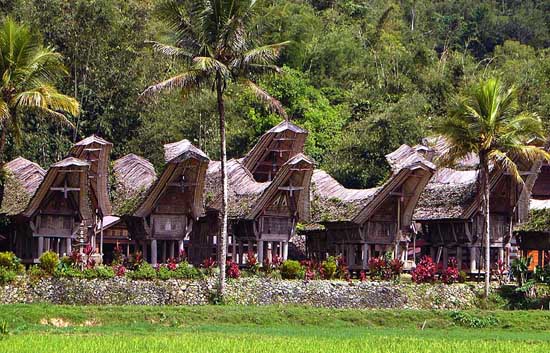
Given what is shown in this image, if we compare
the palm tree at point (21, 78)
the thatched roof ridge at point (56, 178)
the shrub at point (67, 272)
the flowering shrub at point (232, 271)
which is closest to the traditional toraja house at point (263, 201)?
the flowering shrub at point (232, 271)

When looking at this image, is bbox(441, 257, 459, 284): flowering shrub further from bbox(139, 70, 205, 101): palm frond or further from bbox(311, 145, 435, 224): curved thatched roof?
bbox(139, 70, 205, 101): palm frond

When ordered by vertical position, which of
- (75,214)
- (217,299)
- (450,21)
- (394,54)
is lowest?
(217,299)

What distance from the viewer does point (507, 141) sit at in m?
37.5

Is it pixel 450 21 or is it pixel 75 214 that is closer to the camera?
pixel 75 214

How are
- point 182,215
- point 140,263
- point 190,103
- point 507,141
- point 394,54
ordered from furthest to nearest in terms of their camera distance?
point 394,54 < point 190,103 < point 182,215 < point 507,141 < point 140,263

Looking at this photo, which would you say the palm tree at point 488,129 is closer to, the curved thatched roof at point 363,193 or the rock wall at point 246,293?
the curved thatched roof at point 363,193

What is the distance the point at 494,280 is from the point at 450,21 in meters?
55.5

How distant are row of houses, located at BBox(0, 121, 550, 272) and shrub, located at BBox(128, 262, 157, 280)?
4.82 metres

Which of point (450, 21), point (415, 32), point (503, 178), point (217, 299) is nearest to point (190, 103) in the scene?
point (503, 178)

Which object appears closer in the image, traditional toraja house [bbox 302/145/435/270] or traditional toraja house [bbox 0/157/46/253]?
traditional toraja house [bbox 0/157/46/253]

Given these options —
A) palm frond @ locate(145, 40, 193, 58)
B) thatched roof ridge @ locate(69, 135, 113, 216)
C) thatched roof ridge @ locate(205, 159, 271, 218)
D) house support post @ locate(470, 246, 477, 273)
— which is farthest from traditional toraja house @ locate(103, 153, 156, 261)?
house support post @ locate(470, 246, 477, 273)

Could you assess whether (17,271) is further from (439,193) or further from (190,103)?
(190,103)

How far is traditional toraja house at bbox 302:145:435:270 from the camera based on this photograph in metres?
40.2

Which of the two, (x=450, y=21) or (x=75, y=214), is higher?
(x=450, y=21)
